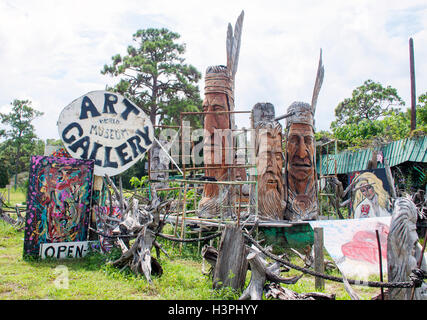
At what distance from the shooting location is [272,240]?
8.49m

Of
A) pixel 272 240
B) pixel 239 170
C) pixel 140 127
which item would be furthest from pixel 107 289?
pixel 239 170

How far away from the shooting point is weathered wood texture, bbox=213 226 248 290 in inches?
172

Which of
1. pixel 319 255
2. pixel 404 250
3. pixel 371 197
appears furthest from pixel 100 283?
pixel 371 197

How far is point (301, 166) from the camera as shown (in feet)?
30.2

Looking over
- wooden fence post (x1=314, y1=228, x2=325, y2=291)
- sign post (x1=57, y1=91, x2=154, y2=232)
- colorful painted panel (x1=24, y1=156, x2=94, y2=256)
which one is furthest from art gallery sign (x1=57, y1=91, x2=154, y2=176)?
wooden fence post (x1=314, y1=228, x2=325, y2=291)

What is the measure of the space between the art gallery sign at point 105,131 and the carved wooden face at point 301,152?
3963 mm

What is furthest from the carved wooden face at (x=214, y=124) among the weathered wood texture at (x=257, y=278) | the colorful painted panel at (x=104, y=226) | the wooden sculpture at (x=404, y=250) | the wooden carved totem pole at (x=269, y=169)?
the wooden sculpture at (x=404, y=250)

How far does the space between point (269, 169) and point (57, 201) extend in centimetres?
517

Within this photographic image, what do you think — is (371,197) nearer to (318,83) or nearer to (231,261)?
(318,83)

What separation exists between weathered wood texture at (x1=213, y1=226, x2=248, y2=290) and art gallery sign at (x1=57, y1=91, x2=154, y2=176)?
3.54 m

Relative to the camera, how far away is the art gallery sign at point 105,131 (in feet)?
22.4

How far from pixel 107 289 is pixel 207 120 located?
17.9 ft

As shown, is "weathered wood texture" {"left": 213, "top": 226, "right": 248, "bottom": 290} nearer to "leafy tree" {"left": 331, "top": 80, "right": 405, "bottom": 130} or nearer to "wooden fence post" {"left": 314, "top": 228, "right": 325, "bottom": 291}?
"wooden fence post" {"left": 314, "top": 228, "right": 325, "bottom": 291}

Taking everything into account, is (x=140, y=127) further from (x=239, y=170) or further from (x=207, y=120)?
(x=239, y=170)
